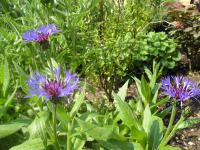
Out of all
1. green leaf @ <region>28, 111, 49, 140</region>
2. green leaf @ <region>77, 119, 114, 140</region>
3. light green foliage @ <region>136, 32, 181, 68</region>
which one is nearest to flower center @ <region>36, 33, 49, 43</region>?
green leaf @ <region>28, 111, 49, 140</region>

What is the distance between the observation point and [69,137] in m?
1.78

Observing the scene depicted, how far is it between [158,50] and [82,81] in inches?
62.8

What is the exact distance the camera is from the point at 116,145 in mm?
1904

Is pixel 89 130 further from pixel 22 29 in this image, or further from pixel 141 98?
pixel 22 29

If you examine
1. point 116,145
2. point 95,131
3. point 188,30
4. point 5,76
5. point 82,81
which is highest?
point 188,30

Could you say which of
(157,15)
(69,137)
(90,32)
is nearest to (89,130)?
(69,137)

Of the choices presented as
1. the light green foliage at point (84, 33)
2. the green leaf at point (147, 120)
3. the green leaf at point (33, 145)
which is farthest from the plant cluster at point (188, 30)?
the green leaf at point (33, 145)

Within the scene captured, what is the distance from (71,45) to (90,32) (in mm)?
410

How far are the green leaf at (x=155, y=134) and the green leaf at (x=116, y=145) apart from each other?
94 millimetres

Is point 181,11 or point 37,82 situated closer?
point 37,82

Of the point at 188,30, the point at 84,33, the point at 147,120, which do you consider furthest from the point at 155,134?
the point at 188,30

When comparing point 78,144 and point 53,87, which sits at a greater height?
point 53,87

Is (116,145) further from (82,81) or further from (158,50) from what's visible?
(158,50)

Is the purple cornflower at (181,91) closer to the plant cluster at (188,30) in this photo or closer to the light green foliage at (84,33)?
the light green foliage at (84,33)
